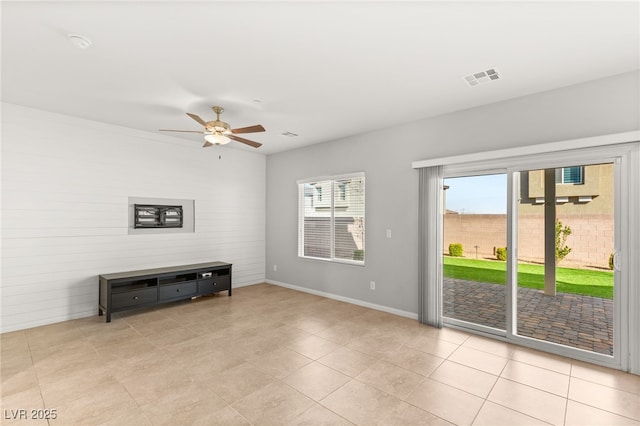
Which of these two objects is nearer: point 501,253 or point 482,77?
point 482,77

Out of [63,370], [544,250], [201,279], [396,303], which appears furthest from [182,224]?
[544,250]

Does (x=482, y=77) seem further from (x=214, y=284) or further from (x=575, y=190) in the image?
(x=214, y=284)

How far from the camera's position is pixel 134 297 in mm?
4562

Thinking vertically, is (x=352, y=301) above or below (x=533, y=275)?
below

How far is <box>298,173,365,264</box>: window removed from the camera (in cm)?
540

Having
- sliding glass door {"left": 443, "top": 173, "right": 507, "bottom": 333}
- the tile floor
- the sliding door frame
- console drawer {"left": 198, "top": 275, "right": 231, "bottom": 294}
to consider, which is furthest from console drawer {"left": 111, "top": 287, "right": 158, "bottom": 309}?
the sliding door frame

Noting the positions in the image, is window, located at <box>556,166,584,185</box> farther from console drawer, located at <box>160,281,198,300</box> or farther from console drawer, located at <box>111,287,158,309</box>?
console drawer, located at <box>111,287,158,309</box>

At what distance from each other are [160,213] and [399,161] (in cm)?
421

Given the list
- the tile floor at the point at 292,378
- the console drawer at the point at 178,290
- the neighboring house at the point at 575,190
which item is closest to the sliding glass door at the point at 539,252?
the neighboring house at the point at 575,190

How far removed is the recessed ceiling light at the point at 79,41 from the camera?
2.46 m

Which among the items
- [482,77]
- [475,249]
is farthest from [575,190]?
[482,77]

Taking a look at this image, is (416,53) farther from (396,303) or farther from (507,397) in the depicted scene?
(396,303)

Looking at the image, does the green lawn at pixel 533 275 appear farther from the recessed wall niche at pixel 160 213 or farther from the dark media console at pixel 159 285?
the recessed wall niche at pixel 160 213

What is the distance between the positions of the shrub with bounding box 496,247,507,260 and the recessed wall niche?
5129 mm
